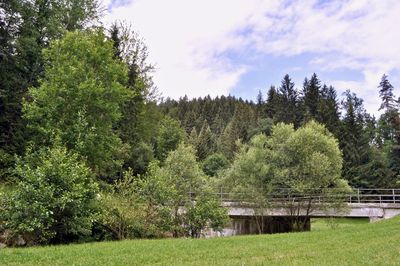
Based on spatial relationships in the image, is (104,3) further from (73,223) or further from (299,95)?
(299,95)

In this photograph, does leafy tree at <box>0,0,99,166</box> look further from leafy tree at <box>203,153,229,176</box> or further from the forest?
leafy tree at <box>203,153,229,176</box>

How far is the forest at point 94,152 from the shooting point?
20219mm

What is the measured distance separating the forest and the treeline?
75.2 ft

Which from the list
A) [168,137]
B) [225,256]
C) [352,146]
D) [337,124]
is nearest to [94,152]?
[225,256]

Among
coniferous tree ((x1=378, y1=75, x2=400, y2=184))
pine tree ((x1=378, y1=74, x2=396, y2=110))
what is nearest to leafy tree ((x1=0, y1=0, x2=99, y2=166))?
coniferous tree ((x1=378, y1=75, x2=400, y2=184))

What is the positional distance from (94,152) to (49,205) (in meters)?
10.3

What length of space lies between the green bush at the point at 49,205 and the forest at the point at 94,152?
0.06 m

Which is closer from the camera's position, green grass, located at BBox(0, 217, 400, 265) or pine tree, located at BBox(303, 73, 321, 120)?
green grass, located at BBox(0, 217, 400, 265)

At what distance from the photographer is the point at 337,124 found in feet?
203

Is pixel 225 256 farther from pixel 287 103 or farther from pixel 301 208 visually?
pixel 287 103

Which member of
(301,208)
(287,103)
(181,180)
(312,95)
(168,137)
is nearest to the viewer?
(181,180)

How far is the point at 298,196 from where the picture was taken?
1282 inches

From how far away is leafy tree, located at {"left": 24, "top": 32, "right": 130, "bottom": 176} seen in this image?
91.9 feet

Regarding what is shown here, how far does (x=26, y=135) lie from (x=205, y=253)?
23.4m
